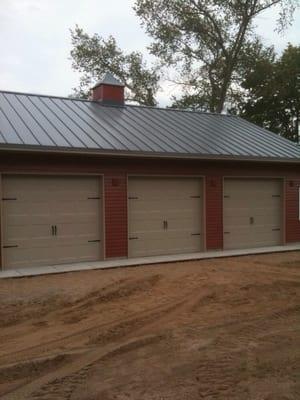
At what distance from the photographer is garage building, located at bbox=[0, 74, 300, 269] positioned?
9430mm

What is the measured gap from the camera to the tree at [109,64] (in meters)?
27.4

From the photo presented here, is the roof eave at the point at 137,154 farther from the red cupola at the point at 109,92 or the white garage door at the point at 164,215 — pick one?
the red cupola at the point at 109,92

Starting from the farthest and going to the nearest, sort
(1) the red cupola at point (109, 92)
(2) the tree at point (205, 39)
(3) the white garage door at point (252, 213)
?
(2) the tree at point (205, 39) < (1) the red cupola at point (109, 92) < (3) the white garage door at point (252, 213)

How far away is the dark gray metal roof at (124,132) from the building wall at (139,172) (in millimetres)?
353

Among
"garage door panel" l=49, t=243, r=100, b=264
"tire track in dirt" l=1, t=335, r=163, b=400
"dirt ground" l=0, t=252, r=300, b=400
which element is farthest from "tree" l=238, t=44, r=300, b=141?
"tire track in dirt" l=1, t=335, r=163, b=400

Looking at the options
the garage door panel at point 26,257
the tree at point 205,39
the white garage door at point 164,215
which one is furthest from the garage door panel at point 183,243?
the tree at point 205,39

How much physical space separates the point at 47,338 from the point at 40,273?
3.74 m

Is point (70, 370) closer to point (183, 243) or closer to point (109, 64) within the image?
point (183, 243)

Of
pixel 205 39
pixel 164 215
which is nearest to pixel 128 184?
pixel 164 215

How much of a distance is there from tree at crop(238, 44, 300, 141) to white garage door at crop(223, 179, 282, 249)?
57.6 ft

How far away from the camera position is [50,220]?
9703 mm

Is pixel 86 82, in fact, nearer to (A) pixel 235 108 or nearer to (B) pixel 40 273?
(A) pixel 235 108

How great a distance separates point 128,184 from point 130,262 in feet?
5.89

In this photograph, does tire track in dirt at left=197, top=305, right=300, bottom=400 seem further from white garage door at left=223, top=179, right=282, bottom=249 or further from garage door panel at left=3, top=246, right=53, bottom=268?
white garage door at left=223, top=179, right=282, bottom=249
